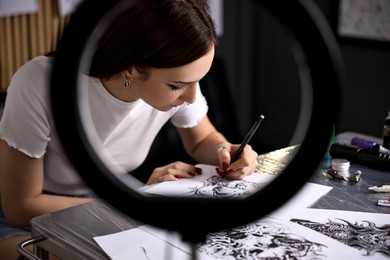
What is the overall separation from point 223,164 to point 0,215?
1.88 feet

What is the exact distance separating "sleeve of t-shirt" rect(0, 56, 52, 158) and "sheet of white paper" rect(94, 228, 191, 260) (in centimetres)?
38

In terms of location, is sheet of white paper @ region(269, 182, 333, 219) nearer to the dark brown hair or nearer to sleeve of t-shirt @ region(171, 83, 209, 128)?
the dark brown hair

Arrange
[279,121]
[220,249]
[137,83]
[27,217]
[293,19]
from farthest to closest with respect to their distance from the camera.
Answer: [279,121], [27,217], [137,83], [220,249], [293,19]

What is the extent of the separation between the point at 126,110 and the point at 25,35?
46.8 inches

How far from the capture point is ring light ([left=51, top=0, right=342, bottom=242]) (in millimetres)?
515

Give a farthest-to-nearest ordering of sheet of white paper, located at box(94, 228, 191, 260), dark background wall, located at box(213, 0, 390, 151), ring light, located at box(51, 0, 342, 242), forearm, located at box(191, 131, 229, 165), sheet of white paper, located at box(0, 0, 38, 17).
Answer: dark background wall, located at box(213, 0, 390, 151) < sheet of white paper, located at box(0, 0, 38, 17) < forearm, located at box(191, 131, 229, 165) < sheet of white paper, located at box(94, 228, 191, 260) < ring light, located at box(51, 0, 342, 242)

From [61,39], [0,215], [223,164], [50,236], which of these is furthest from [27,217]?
[61,39]

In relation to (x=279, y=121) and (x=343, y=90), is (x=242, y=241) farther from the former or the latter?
(x=279, y=121)

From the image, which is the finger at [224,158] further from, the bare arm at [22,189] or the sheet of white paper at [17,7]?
the sheet of white paper at [17,7]

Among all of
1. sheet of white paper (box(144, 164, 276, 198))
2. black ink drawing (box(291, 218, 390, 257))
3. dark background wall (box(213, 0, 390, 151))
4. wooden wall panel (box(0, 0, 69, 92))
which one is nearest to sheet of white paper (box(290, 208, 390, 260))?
black ink drawing (box(291, 218, 390, 257))

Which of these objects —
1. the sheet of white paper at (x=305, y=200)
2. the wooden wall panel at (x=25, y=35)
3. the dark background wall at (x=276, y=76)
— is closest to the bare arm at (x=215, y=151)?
the sheet of white paper at (x=305, y=200)

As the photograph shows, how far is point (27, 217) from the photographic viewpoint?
137cm

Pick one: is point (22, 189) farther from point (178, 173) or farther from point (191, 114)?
point (191, 114)

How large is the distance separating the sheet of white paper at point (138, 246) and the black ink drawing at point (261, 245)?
50 mm
